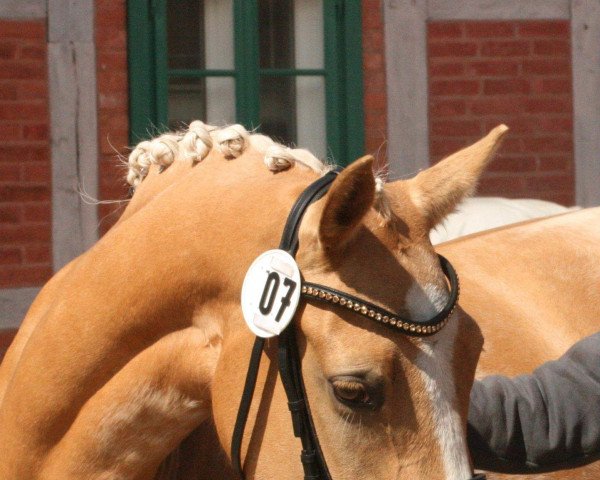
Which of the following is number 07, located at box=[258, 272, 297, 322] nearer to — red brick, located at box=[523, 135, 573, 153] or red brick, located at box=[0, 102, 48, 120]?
red brick, located at box=[0, 102, 48, 120]

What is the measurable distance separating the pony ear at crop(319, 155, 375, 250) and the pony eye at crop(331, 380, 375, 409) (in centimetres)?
22

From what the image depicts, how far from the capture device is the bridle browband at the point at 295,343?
1.74m

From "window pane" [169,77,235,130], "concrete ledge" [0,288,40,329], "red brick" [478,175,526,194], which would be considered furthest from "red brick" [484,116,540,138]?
"concrete ledge" [0,288,40,329]

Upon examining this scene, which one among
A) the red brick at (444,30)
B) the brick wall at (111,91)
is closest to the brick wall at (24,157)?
the brick wall at (111,91)

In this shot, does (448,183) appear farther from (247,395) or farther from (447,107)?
(447,107)

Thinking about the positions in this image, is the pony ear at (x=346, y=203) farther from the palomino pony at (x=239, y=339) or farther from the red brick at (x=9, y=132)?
the red brick at (x=9, y=132)

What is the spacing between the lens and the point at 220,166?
2020mm

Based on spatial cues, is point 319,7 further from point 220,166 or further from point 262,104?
point 220,166

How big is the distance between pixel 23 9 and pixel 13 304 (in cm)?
133

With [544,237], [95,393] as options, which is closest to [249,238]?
[95,393]

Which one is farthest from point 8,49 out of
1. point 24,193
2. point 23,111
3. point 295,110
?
point 295,110

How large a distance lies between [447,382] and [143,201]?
0.71 m

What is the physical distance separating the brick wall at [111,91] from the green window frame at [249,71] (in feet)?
0.25

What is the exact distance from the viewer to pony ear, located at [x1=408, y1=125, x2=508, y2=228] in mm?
1886
